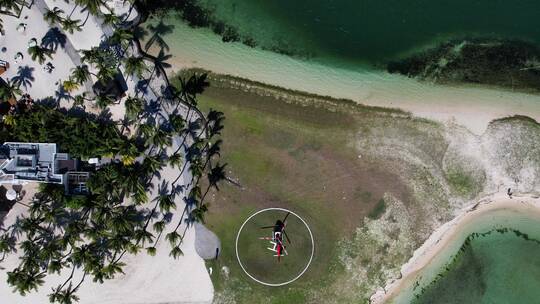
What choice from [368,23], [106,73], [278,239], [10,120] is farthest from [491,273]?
[10,120]

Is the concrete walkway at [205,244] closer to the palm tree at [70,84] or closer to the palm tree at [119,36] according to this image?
the palm tree at [70,84]

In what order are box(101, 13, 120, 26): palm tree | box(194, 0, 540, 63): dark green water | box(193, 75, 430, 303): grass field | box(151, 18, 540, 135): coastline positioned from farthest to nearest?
box(194, 0, 540, 63): dark green water < box(151, 18, 540, 135): coastline < box(193, 75, 430, 303): grass field < box(101, 13, 120, 26): palm tree

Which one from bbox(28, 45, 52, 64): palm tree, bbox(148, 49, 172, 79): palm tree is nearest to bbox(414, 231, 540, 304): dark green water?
bbox(148, 49, 172, 79): palm tree

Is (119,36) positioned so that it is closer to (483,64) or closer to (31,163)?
(31,163)

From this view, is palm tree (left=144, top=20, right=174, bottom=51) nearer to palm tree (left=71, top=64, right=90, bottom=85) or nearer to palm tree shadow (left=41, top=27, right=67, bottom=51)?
palm tree (left=71, top=64, right=90, bottom=85)

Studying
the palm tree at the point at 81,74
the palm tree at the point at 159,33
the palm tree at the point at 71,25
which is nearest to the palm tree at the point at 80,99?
the palm tree at the point at 81,74

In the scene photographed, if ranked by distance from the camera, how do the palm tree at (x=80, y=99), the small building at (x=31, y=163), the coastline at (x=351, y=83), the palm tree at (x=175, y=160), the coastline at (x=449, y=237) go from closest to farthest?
the small building at (x=31, y=163) → the palm tree at (x=175, y=160) → the palm tree at (x=80, y=99) → the coastline at (x=449, y=237) → the coastline at (x=351, y=83)
